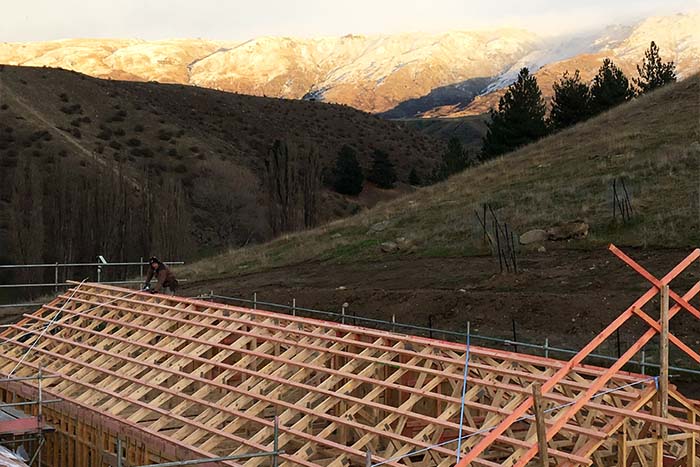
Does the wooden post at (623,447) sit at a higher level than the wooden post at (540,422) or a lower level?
lower

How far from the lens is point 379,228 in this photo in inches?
1229

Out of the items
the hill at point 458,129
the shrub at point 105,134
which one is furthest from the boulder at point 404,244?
the hill at point 458,129

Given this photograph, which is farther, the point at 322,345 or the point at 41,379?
the point at 41,379

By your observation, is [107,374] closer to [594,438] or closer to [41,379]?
[41,379]

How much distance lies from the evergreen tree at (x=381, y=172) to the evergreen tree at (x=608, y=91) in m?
31.3

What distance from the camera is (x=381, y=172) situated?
77.1 meters

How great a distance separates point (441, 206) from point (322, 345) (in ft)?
68.9

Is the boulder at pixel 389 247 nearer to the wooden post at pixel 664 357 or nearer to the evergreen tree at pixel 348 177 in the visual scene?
the wooden post at pixel 664 357

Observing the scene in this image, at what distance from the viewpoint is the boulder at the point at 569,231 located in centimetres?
2348

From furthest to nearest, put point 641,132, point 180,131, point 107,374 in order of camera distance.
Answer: point 180,131 → point 641,132 → point 107,374

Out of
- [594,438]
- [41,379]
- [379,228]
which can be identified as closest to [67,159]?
[379,228]

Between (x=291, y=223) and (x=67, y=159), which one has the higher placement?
(x=67, y=159)

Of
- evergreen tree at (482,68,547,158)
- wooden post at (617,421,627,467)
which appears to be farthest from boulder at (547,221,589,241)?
evergreen tree at (482,68,547,158)

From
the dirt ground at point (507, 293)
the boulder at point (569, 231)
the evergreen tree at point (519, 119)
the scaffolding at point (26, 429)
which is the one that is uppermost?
the evergreen tree at point (519, 119)
